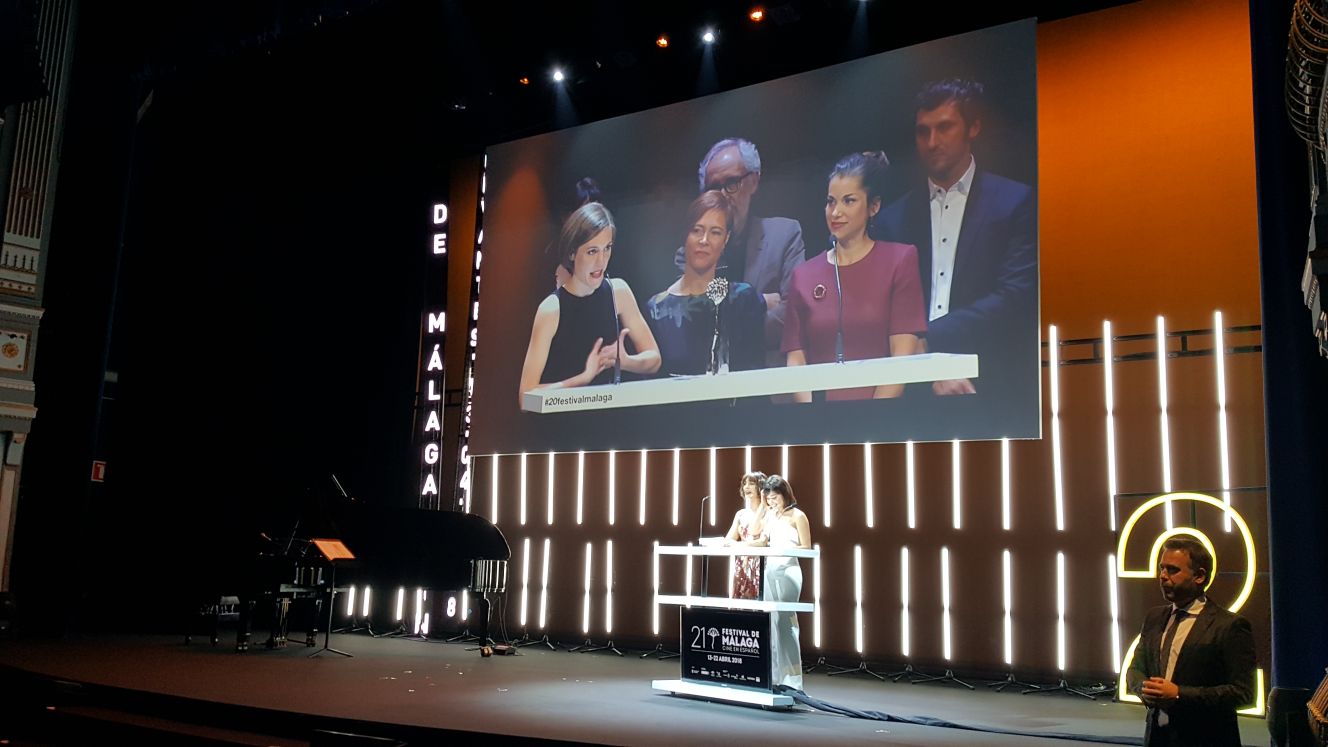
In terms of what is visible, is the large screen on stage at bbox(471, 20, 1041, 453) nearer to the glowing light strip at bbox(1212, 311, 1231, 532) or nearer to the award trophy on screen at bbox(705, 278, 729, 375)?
the award trophy on screen at bbox(705, 278, 729, 375)

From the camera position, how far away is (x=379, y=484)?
32.2 feet

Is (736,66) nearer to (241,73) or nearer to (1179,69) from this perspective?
(1179,69)

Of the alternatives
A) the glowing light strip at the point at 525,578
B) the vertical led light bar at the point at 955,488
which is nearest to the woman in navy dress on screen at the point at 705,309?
the vertical led light bar at the point at 955,488

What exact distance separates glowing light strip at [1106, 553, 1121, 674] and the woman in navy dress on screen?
271cm

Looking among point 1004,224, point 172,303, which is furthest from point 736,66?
point 172,303

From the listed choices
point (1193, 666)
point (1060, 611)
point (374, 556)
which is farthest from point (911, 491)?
point (1193, 666)

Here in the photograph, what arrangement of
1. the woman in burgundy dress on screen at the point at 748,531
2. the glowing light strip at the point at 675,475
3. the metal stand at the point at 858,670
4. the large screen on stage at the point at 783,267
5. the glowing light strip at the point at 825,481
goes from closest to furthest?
1. the woman in burgundy dress on screen at the point at 748,531
2. the large screen on stage at the point at 783,267
3. the metal stand at the point at 858,670
4. the glowing light strip at the point at 825,481
5. the glowing light strip at the point at 675,475

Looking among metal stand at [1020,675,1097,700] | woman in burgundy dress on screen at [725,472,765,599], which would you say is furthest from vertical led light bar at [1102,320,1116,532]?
woman in burgundy dress on screen at [725,472,765,599]

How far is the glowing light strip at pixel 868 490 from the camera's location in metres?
7.95

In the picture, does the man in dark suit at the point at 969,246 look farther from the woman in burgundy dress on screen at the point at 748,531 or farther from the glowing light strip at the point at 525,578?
the glowing light strip at the point at 525,578

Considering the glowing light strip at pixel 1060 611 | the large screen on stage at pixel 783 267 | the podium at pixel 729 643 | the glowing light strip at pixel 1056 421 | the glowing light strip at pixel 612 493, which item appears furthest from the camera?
the glowing light strip at pixel 612 493

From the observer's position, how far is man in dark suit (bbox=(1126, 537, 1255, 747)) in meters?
2.62

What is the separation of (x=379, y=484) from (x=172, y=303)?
8.31 feet

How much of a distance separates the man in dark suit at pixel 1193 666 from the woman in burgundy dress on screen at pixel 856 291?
4314 millimetres
